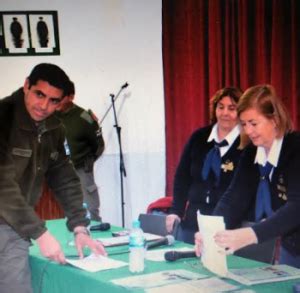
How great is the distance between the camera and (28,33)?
572 centimetres

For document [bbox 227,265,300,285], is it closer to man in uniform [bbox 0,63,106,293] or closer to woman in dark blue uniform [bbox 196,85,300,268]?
woman in dark blue uniform [bbox 196,85,300,268]

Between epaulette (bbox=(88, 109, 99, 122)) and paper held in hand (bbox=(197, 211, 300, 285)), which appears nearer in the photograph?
paper held in hand (bbox=(197, 211, 300, 285))

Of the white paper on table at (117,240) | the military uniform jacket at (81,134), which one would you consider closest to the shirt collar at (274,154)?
the white paper on table at (117,240)

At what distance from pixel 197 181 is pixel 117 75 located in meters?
2.69

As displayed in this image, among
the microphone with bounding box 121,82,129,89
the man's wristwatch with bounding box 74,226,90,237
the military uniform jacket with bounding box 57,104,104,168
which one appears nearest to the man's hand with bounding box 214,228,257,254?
the man's wristwatch with bounding box 74,226,90,237

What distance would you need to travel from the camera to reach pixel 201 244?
7.74 feet

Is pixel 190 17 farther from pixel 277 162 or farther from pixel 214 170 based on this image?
pixel 277 162

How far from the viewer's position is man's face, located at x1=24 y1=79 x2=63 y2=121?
2.38m

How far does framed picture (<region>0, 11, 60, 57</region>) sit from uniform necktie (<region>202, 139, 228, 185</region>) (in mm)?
2896

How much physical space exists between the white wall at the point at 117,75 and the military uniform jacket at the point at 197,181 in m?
2.35

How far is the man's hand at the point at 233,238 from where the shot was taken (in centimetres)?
211

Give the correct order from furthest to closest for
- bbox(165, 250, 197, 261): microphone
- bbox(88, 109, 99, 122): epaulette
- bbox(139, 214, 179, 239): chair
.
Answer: bbox(88, 109, 99, 122): epaulette
bbox(139, 214, 179, 239): chair
bbox(165, 250, 197, 261): microphone

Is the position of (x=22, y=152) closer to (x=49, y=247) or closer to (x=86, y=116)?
(x=49, y=247)

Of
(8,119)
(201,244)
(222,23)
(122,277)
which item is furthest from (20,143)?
(222,23)
